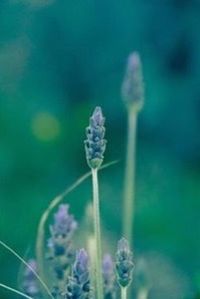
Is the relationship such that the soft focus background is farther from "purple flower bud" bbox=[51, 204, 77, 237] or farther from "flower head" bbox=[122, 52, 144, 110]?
"purple flower bud" bbox=[51, 204, 77, 237]

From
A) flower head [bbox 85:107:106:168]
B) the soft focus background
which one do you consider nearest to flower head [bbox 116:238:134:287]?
flower head [bbox 85:107:106:168]

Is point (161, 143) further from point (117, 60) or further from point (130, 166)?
point (130, 166)

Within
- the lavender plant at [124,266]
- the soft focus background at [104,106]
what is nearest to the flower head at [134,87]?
the lavender plant at [124,266]

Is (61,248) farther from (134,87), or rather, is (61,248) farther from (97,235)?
(134,87)

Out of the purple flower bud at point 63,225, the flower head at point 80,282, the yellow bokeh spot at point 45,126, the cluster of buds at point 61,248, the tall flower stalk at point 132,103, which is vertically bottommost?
the flower head at point 80,282

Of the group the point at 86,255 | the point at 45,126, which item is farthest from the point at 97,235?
the point at 45,126

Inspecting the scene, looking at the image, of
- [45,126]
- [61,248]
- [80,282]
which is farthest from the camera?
[45,126]

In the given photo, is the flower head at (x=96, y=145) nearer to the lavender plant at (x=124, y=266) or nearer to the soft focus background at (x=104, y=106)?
the lavender plant at (x=124, y=266)

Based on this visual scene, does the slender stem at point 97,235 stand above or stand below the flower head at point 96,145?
below
